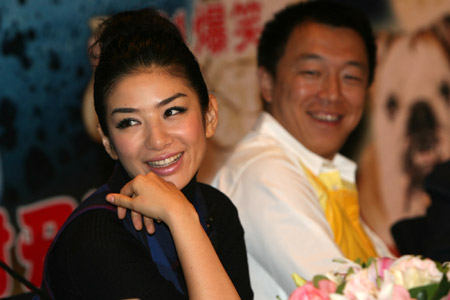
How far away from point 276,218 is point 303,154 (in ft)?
1.12

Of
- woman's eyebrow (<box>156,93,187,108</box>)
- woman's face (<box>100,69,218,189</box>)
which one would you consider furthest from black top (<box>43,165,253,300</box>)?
woman's eyebrow (<box>156,93,187,108</box>)

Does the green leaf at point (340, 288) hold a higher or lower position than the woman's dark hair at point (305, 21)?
lower

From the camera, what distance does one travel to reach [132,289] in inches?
45.9

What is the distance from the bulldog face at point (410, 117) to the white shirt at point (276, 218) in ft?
5.46

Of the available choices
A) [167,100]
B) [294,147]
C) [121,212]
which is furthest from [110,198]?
[294,147]

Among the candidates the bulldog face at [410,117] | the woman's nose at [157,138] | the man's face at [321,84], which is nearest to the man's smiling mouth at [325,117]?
the man's face at [321,84]

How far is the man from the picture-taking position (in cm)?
159

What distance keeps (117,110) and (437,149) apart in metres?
2.53

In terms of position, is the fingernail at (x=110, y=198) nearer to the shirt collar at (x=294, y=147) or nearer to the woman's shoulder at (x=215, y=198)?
the woman's shoulder at (x=215, y=198)

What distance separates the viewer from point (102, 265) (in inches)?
46.5

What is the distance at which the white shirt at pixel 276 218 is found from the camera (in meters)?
1.56

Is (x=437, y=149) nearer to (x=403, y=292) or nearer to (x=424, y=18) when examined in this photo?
(x=424, y=18)

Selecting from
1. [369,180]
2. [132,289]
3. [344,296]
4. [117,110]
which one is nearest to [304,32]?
[117,110]

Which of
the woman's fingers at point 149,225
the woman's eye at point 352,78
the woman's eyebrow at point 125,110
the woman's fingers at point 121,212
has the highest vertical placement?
the woman's eye at point 352,78
